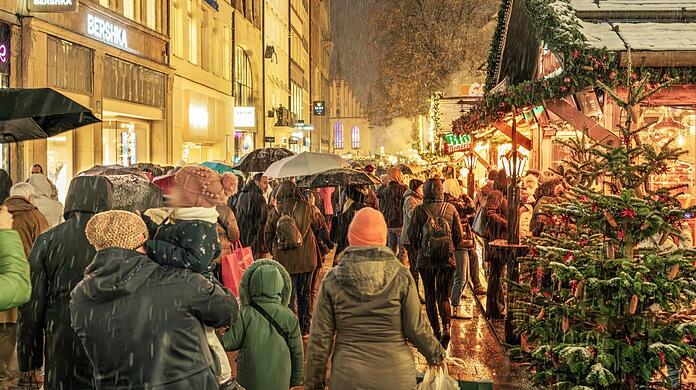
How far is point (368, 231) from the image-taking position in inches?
202

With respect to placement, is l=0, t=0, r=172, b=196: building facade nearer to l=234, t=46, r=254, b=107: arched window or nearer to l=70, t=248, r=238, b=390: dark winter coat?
l=234, t=46, r=254, b=107: arched window

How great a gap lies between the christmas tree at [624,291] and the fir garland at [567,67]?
205cm

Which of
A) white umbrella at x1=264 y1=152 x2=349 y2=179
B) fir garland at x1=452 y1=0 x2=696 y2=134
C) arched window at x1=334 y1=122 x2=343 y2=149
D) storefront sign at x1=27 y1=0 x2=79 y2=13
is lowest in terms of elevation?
white umbrella at x1=264 y1=152 x2=349 y2=179

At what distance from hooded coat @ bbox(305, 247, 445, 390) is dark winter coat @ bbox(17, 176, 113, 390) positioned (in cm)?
136

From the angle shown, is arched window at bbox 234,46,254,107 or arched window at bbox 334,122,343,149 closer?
arched window at bbox 234,46,254,107

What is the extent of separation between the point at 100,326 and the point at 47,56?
15976mm

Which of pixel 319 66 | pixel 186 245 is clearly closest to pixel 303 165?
pixel 186 245

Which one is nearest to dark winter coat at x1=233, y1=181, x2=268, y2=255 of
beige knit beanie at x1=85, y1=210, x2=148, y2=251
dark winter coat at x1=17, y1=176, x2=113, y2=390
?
dark winter coat at x1=17, y1=176, x2=113, y2=390

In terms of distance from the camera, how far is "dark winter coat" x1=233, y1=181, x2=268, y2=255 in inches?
505

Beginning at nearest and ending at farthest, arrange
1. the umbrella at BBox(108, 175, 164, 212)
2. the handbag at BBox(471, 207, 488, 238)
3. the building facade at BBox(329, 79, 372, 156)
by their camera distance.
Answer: the umbrella at BBox(108, 175, 164, 212) → the handbag at BBox(471, 207, 488, 238) → the building facade at BBox(329, 79, 372, 156)

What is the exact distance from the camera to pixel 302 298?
10703mm

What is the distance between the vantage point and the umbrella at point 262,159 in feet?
51.1

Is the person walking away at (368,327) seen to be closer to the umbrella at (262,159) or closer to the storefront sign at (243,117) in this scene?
the umbrella at (262,159)

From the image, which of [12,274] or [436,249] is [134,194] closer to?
[12,274]
